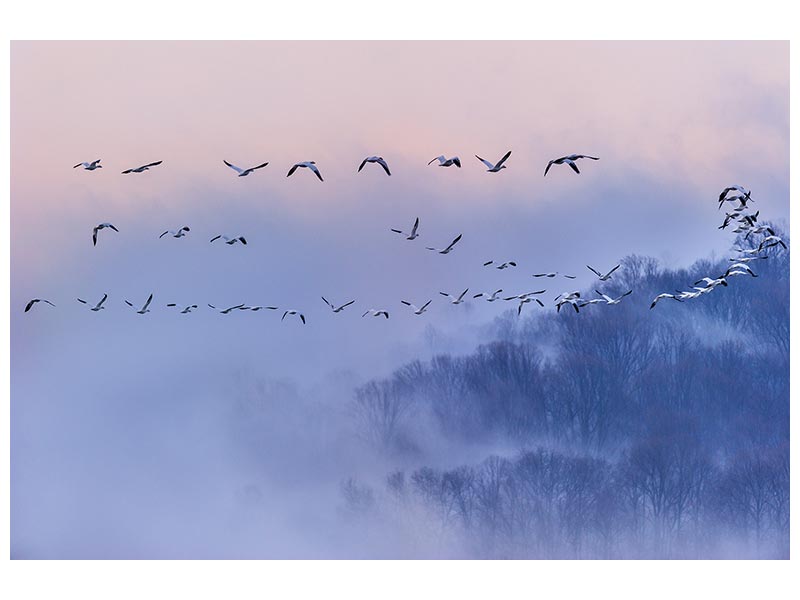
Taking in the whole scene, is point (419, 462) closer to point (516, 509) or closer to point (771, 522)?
point (516, 509)

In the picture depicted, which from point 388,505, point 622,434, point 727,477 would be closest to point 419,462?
point 388,505

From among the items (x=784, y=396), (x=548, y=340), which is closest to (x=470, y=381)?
(x=548, y=340)

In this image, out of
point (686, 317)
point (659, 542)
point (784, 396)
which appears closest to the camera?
point (659, 542)

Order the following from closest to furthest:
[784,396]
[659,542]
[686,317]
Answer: [659,542] → [784,396] → [686,317]

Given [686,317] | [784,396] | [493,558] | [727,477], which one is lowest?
[493,558]

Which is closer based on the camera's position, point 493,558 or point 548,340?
point 493,558

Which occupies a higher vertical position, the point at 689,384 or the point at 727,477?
the point at 689,384
